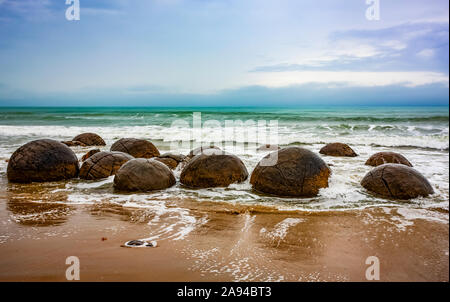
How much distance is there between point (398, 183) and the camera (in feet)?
17.3

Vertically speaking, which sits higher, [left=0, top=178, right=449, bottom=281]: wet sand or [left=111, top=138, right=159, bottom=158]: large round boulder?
[left=111, top=138, right=159, bottom=158]: large round boulder

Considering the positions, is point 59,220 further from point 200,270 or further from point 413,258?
point 413,258

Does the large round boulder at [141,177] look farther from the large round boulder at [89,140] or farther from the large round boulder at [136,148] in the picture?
the large round boulder at [89,140]

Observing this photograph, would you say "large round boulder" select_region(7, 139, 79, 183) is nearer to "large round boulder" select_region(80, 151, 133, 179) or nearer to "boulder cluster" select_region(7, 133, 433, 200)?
"boulder cluster" select_region(7, 133, 433, 200)

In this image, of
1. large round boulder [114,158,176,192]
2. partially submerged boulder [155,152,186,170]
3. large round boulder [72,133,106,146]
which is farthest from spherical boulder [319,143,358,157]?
large round boulder [72,133,106,146]

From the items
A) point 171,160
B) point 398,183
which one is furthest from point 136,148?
point 398,183

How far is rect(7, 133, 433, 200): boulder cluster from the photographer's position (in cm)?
539

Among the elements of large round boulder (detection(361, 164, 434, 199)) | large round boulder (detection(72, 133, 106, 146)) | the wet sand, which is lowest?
the wet sand

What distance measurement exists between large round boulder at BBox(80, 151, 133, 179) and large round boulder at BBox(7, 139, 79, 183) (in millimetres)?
334

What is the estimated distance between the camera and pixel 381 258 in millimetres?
3059

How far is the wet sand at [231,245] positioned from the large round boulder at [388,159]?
3.34 meters

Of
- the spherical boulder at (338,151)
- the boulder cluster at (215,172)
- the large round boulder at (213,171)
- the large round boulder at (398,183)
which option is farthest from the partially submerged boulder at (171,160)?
the spherical boulder at (338,151)

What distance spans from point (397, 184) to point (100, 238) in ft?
15.2
